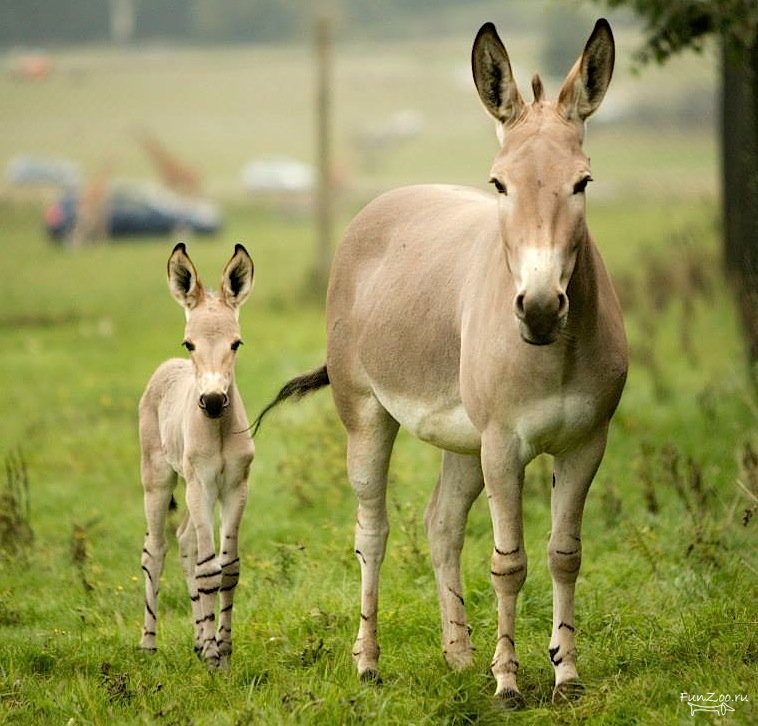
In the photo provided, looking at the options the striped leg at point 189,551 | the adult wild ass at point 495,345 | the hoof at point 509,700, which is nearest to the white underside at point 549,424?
the adult wild ass at point 495,345

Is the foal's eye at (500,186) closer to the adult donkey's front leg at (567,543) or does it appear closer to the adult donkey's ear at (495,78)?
the adult donkey's ear at (495,78)

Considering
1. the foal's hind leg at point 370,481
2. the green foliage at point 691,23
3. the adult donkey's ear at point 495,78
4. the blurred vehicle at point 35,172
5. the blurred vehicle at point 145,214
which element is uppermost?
the green foliage at point 691,23

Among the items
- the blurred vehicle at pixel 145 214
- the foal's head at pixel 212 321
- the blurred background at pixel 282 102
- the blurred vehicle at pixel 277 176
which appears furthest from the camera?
the blurred vehicle at pixel 277 176

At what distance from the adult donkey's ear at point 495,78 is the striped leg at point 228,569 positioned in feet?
6.85

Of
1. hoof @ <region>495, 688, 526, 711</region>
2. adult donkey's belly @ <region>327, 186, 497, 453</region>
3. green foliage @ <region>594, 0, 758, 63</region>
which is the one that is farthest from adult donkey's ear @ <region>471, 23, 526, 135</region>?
green foliage @ <region>594, 0, 758, 63</region>

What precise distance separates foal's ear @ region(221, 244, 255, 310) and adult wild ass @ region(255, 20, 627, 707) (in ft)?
1.81

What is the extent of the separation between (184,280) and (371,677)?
1.95 meters

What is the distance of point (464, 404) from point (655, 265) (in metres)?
14.2

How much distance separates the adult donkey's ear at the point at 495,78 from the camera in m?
4.69

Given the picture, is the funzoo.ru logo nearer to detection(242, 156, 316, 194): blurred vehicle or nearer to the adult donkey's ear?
the adult donkey's ear

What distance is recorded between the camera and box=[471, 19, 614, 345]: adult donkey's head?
4227 millimetres

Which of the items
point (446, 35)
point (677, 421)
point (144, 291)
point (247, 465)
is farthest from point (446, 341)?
point (446, 35)

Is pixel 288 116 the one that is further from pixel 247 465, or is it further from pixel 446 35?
pixel 247 465

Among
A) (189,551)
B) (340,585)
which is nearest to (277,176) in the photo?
(340,585)
